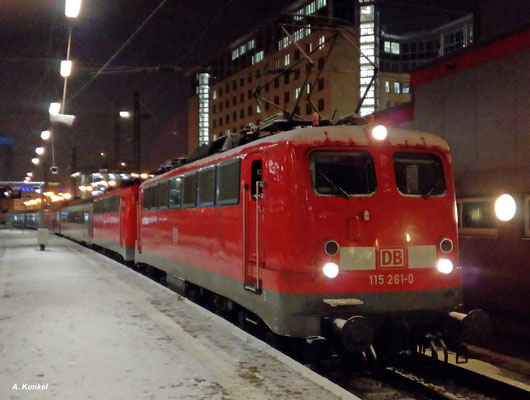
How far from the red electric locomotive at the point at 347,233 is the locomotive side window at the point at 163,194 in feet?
15.2

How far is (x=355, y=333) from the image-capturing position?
18.9ft

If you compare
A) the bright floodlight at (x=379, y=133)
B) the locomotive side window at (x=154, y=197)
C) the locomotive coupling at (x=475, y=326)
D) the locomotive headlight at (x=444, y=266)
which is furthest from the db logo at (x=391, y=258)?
the locomotive side window at (x=154, y=197)

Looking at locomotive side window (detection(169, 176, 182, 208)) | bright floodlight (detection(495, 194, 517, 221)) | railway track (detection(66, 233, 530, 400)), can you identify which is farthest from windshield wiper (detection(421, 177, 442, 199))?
locomotive side window (detection(169, 176, 182, 208))

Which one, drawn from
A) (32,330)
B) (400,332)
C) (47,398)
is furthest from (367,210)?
(32,330)

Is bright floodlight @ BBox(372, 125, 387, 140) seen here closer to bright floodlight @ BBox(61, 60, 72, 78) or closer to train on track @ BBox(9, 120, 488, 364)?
train on track @ BBox(9, 120, 488, 364)

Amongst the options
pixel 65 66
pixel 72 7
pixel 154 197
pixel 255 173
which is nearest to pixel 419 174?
pixel 255 173

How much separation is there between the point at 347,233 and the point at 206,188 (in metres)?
3.31

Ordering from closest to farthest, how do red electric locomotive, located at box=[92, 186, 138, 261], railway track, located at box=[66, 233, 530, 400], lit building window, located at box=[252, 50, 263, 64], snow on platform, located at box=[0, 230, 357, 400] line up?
snow on platform, located at box=[0, 230, 357, 400] → railway track, located at box=[66, 233, 530, 400] → red electric locomotive, located at box=[92, 186, 138, 261] → lit building window, located at box=[252, 50, 263, 64]

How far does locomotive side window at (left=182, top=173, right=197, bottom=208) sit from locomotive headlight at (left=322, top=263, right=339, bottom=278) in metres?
3.92

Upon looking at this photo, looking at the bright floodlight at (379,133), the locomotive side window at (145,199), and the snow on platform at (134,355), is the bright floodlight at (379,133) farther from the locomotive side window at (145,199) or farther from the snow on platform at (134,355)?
the locomotive side window at (145,199)

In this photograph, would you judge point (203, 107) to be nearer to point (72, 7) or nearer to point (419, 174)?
point (72, 7)

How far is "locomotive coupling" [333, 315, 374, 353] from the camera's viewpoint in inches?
226

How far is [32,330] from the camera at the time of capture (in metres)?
7.31

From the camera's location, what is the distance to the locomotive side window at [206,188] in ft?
28.4
